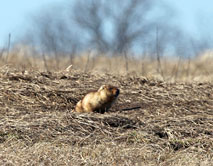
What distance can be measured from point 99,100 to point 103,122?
1.90 feet

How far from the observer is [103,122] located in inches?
302

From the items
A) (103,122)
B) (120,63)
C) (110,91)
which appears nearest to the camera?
(103,122)

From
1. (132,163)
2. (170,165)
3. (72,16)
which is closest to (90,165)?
(132,163)

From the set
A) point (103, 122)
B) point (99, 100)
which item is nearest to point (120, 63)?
point (99, 100)

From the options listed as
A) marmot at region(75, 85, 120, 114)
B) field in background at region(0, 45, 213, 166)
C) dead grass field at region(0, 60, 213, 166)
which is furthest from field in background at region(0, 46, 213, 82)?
marmot at region(75, 85, 120, 114)

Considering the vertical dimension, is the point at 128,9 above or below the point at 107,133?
above

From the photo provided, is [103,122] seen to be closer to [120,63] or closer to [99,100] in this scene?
[99,100]

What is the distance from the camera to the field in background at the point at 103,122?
21.0 feet

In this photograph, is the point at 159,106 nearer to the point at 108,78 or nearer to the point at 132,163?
the point at 108,78

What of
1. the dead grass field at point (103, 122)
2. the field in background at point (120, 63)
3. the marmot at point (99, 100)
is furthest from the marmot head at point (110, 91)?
the field in background at point (120, 63)

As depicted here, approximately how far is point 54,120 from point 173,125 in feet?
5.36

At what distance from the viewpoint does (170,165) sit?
246 inches

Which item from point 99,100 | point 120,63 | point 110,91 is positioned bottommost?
point 99,100

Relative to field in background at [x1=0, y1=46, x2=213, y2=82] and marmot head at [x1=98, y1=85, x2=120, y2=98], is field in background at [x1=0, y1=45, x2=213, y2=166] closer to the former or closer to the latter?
marmot head at [x1=98, y1=85, x2=120, y2=98]
